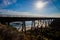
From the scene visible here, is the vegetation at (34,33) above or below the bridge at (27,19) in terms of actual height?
below

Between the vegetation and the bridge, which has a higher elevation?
the bridge

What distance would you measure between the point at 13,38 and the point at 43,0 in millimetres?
979

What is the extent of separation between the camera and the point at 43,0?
8.68 ft

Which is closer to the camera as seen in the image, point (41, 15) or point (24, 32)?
point (24, 32)

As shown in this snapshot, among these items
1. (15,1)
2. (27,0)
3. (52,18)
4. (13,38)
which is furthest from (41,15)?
(13,38)

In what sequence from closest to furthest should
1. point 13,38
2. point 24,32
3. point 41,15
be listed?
point 13,38 → point 24,32 → point 41,15

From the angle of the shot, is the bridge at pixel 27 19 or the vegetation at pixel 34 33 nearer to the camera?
the vegetation at pixel 34 33

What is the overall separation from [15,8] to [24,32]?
0.46 meters

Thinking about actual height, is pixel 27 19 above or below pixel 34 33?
above

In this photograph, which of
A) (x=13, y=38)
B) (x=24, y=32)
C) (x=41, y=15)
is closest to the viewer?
(x=13, y=38)

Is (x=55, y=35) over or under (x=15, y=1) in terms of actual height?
under

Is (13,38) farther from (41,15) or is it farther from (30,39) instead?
(41,15)

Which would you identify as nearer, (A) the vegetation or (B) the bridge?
(A) the vegetation

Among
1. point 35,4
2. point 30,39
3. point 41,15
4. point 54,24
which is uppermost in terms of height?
point 35,4
